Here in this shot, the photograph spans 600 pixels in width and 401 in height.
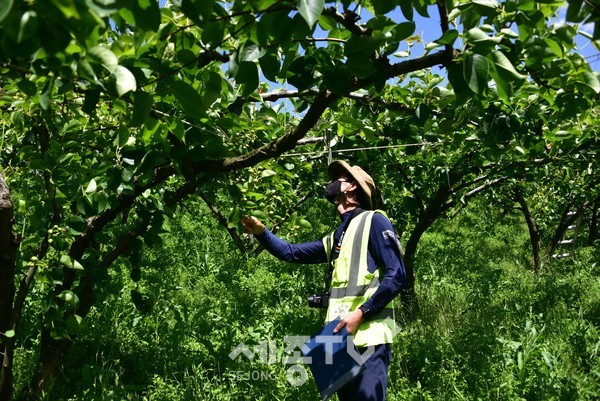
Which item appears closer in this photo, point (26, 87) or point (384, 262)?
point (26, 87)

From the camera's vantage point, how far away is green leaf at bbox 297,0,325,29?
34.4 inches

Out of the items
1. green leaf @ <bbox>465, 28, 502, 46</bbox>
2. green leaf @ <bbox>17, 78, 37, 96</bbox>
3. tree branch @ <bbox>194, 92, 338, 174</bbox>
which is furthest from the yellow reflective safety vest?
green leaf @ <bbox>17, 78, 37, 96</bbox>

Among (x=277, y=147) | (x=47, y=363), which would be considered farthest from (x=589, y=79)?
(x=47, y=363)

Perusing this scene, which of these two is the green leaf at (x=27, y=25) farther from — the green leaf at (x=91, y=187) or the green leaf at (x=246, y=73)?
the green leaf at (x=91, y=187)

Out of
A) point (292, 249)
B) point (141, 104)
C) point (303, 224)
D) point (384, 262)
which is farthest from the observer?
point (292, 249)

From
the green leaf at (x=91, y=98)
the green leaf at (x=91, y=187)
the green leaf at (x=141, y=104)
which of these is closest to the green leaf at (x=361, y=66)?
the green leaf at (x=141, y=104)

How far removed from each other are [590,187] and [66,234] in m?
7.04

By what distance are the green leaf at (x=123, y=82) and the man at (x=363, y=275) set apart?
1638mm

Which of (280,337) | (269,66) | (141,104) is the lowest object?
(280,337)

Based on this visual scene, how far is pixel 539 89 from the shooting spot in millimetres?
1854

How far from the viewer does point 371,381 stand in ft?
7.79

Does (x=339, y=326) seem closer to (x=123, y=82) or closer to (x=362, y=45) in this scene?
(x=362, y=45)

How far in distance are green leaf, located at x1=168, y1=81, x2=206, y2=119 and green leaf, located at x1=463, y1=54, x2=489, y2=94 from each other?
532 mm

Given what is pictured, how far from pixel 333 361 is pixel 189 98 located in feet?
4.94
